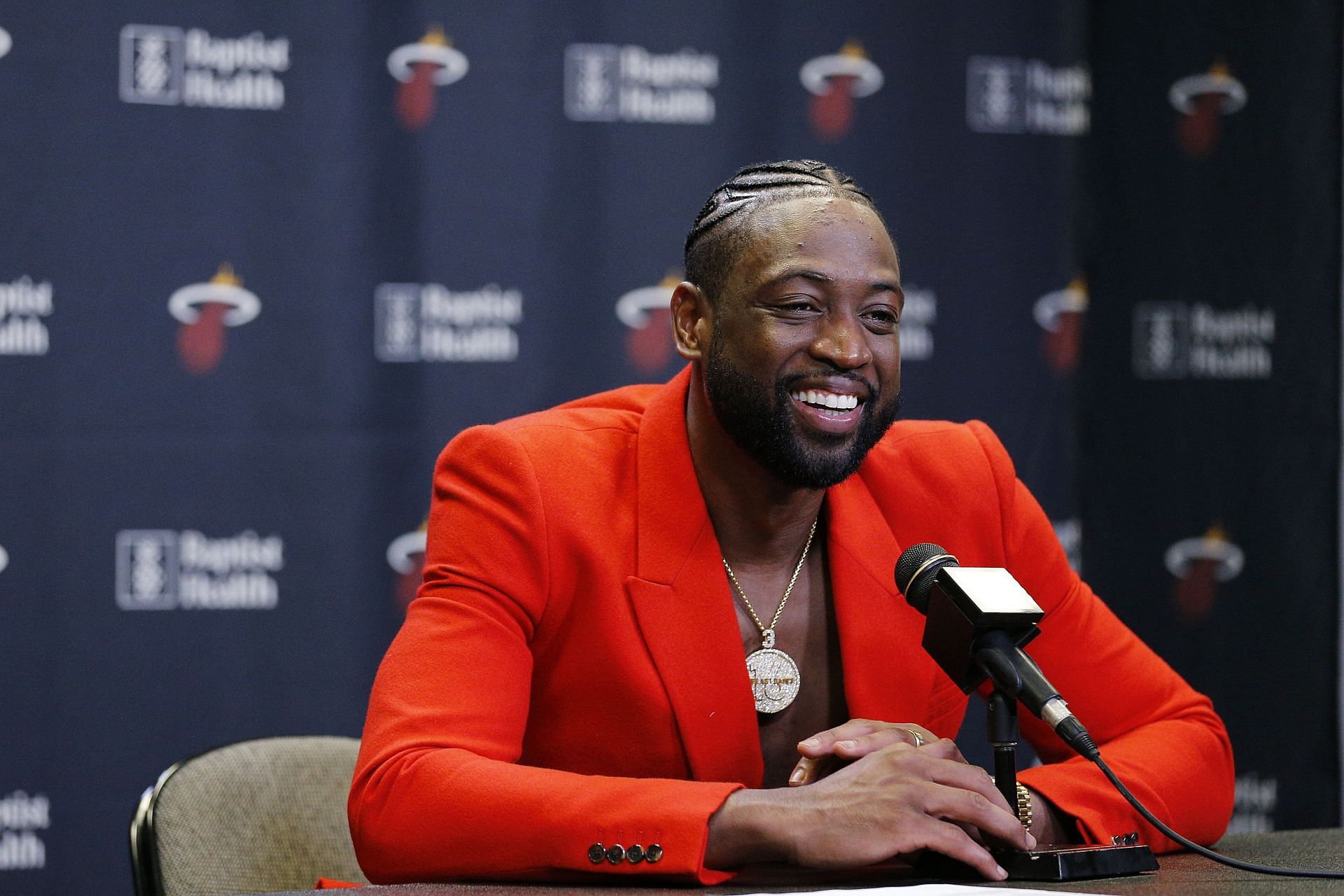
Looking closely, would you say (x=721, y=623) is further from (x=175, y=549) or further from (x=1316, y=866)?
(x=175, y=549)

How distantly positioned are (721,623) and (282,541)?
1659 millimetres

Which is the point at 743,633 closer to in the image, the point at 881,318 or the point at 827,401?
the point at 827,401

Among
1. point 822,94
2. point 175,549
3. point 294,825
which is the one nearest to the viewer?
point 294,825

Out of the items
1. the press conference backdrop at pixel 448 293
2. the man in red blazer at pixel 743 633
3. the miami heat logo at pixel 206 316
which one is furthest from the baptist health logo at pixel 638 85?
the man in red blazer at pixel 743 633

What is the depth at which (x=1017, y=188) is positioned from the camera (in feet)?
11.9

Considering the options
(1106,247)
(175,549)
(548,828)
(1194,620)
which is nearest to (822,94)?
(1106,247)

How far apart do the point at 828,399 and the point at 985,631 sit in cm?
52

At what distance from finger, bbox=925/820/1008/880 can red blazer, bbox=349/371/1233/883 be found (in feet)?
0.71

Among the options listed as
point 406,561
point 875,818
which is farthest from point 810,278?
point 406,561

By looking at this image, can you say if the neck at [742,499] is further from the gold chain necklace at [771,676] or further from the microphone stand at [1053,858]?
the microphone stand at [1053,858]

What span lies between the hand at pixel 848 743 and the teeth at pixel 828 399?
16.5 inches

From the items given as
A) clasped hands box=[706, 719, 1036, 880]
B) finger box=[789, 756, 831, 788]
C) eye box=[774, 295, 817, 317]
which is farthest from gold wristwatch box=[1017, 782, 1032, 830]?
eye box=[774, 295, 817, 317]

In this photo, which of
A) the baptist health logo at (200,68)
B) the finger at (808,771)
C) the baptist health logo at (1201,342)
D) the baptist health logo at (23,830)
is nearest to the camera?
the finger at (808,771)

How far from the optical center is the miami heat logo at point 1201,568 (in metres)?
3.52
